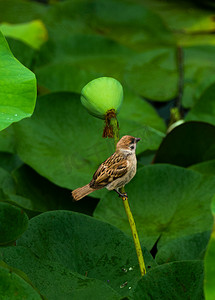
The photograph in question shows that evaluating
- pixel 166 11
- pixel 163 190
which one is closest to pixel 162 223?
pixel 163 190

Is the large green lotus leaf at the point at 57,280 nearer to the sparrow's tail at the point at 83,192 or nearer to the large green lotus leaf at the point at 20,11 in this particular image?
the sparrow's tail at the point at 83,192

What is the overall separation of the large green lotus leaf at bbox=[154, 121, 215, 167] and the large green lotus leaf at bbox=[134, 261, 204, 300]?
1.44 feet

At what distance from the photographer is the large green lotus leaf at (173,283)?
25.9 inches

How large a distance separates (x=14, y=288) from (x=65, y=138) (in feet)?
1.68

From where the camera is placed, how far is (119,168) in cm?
63

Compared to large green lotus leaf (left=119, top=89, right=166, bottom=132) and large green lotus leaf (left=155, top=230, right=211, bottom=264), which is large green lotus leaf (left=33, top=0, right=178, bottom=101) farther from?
large green lotus leaf (left=155, top=230, right=211, bottom=264)

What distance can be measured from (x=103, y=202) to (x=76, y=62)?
73cm

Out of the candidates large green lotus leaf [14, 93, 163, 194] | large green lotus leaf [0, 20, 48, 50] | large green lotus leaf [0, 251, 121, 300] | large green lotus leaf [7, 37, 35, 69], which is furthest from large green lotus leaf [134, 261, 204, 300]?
large green lotus leaf [0, 20, 48, 50]

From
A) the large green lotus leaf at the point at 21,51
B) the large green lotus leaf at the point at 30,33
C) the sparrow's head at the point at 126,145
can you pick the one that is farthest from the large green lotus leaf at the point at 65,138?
the large green lotus leaf at the point at 30,33

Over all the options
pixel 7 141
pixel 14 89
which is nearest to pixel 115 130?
pixel 14 89

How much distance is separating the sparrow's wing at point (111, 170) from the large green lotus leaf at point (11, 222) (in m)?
0.15

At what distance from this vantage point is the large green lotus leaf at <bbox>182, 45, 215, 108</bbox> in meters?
1.36

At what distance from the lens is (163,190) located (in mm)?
974

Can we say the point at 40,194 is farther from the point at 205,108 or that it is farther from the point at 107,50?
the point at 107,50
